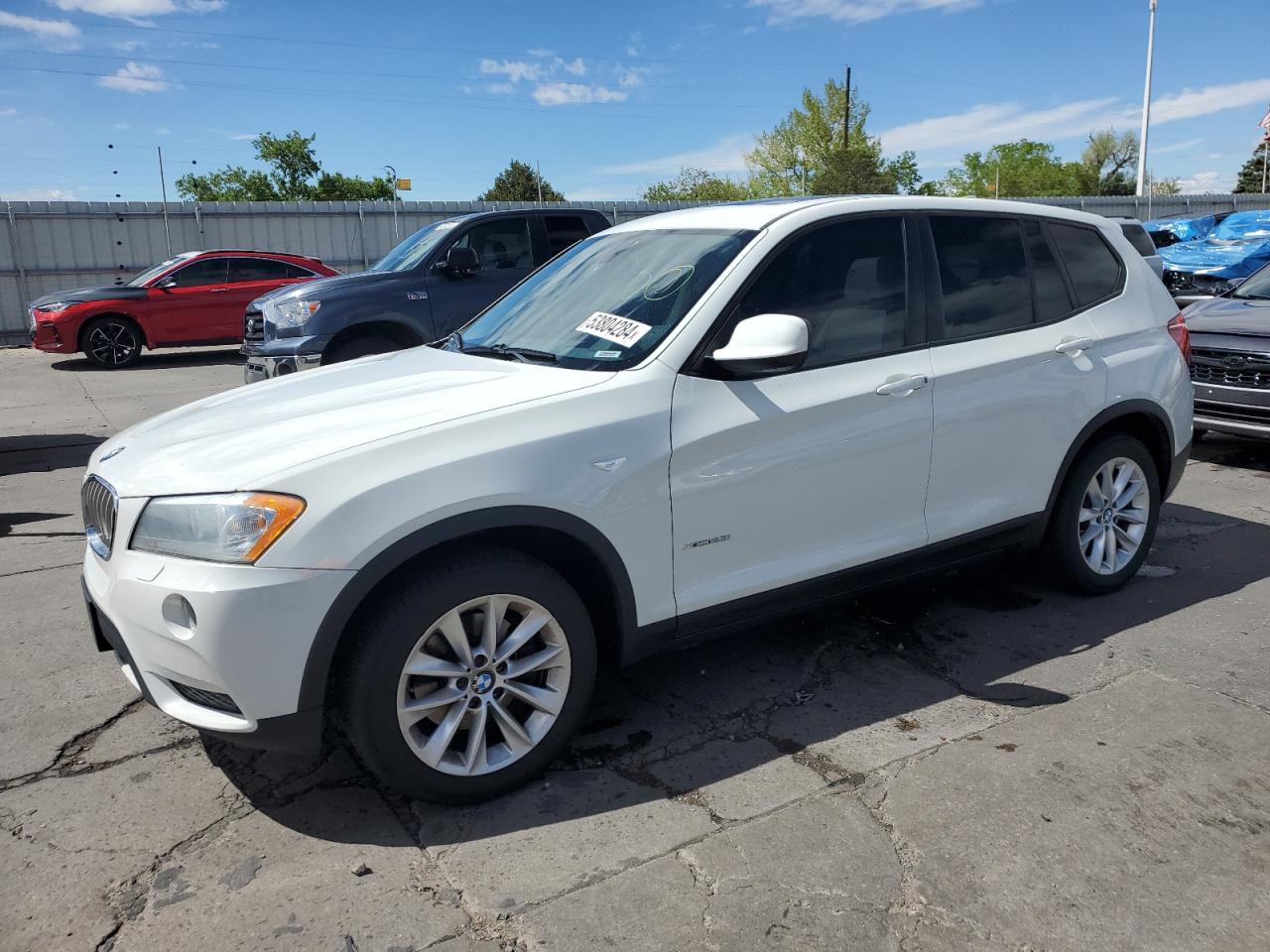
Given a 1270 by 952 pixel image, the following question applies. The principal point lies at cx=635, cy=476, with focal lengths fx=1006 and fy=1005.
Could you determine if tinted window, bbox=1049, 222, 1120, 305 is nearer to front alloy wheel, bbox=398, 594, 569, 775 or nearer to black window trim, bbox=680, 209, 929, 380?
black window trim, bbox=680, 209, 929, 380

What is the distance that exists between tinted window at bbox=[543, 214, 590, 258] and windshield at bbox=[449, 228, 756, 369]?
5834 mm

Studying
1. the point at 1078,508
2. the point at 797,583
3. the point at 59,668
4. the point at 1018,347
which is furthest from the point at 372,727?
the point at 1078,508

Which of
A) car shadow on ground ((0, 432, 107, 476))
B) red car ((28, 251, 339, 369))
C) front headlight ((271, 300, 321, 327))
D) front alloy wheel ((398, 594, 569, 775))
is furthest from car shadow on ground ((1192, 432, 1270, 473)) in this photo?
red car ((28, 251, 339, 369))

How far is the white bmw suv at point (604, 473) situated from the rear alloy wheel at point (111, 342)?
12.7 meters

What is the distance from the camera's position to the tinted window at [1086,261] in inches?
173

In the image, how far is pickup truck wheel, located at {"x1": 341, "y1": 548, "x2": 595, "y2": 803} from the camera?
9.07ft

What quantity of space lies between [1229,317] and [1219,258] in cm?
777

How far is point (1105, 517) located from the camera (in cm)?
454

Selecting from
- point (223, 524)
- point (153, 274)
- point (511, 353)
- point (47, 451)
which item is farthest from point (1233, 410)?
point (153, 274)

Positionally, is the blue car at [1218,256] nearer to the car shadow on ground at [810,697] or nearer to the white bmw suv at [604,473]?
the car shadow on ground at [810,697]

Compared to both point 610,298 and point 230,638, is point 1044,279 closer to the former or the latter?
point 610,298

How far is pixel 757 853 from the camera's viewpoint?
2.75 metres

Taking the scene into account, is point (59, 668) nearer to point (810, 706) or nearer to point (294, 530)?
point (294, 530)

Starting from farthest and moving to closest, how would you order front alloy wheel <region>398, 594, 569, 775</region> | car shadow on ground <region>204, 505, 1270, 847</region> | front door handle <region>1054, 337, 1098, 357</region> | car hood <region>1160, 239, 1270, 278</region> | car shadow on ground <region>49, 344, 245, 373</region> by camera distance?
1. car shadow on ground <region>49, 344, 245, 373</region>
2. car hood <region>1160, 239, 1270, 278</region>
3. front door handle <region>1054, 337, 1098, 357</region>
4. car shadow on ground <region>204, 505, 1270, 847</region>
5. front alloy wheel <region>398, 594, 569, 775</region>
